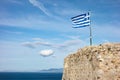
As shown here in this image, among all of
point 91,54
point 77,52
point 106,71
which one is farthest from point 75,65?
point 106,71

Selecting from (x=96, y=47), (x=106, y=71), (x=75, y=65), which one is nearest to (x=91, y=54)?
(x=96, y=47)

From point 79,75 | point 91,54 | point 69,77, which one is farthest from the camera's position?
point 69,77

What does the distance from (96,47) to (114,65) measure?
2.17m

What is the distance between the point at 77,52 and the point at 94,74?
4700 millimetres

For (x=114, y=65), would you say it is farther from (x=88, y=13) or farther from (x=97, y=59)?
(x=88, y=13)

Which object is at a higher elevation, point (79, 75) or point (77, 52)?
point (77, 52)

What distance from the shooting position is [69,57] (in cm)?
2827

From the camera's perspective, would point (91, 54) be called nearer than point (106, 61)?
No

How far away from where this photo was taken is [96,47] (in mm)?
21891

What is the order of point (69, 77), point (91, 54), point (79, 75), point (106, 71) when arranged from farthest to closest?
point (69, 77), point (79, 75), point (91, 54), point (106, 71)

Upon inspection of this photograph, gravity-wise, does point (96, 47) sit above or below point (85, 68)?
above

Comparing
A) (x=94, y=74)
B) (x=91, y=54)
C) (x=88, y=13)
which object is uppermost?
(x=88, y=13)

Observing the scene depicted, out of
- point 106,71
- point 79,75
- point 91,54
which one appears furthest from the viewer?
point 79,75

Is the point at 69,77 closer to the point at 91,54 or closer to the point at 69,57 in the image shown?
the point at 69,57
